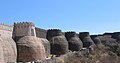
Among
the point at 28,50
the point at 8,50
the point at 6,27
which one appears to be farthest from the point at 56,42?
the point at 8,50

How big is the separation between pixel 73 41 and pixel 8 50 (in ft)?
70.0

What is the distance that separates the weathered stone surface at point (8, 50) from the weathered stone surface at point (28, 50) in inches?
60.5

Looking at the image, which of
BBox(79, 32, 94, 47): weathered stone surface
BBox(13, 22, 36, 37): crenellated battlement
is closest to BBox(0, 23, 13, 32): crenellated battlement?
BBox(13, 22, 36, 37): crenellated battlement

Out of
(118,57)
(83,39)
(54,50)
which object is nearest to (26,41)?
(118,57)

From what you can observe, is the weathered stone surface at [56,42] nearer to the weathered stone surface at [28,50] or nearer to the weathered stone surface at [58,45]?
the weathered stone surface at [58,45]

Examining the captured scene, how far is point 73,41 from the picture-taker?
42.7 m

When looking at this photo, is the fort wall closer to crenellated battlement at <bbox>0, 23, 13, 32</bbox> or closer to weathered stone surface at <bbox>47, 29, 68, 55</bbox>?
crenellated battlement at <bbox>0, 23, 13, 32</bbox>

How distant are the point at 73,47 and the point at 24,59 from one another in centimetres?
1781

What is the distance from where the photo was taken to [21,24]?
2786cm

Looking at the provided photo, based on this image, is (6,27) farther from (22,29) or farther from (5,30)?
(22,29)

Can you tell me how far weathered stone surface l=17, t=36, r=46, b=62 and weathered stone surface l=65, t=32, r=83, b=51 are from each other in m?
16.0

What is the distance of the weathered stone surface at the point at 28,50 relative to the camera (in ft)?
82.0

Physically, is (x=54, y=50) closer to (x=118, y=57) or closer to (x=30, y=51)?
(x=30, y=51)

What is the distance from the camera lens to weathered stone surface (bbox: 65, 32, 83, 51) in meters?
42.2
